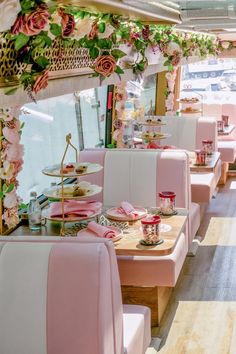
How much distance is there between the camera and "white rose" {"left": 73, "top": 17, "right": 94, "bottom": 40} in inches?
136

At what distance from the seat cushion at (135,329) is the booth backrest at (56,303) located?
1.31 ft

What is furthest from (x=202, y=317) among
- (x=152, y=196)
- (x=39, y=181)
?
(x=39, y=181)

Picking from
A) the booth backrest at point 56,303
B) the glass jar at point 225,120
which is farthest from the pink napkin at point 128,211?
the glass jar at point 225,120

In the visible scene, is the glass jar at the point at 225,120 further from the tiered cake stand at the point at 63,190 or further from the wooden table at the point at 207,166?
the tiered cake stand at the point at 63,190

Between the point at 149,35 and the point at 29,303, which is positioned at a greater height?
the point at 149,35

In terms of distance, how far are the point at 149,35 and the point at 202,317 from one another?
2.32m

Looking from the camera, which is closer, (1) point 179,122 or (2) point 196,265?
(2) point 196,265

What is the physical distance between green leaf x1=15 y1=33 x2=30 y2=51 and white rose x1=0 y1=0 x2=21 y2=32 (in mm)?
270

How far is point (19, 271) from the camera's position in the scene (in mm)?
2740

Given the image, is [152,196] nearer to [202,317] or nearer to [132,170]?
[132,170]

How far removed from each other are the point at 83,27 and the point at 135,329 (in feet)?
5.20

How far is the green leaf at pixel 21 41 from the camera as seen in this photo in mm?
2711

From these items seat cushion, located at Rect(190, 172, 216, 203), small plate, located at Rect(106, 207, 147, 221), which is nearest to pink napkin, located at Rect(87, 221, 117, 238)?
small plate, located at Rect(106, 207, 147, 221)

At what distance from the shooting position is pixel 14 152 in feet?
13.4
